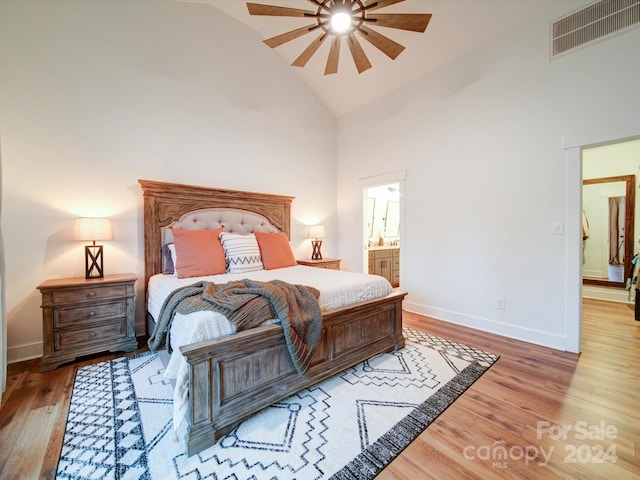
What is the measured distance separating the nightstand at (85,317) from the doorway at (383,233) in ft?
11.9

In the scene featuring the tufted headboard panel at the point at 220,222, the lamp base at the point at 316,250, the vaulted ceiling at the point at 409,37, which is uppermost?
the vaulted ceiling at the point at 409,37

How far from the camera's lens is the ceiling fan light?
2.06 metres

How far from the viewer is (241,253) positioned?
3111 mm

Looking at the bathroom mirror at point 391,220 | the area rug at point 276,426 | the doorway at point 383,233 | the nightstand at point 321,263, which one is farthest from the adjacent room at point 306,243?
the bathroom mirror at point 391,220

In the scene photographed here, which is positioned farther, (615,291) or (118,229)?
(615,291)

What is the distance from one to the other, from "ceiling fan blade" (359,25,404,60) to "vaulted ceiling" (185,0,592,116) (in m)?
1.12

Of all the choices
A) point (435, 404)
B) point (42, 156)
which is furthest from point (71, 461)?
point (42, 156)

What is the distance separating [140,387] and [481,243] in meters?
3.66

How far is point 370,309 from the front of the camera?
240 cm

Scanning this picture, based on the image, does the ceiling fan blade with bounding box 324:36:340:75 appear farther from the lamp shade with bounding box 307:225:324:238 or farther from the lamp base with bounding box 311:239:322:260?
the lamp base with bounding box 311:239:322:260

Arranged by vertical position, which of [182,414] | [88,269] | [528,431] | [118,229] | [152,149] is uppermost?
[152,149]

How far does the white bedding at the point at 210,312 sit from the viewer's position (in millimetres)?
1481

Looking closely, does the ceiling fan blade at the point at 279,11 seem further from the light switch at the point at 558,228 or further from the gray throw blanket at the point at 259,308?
the light switch at the point at 558,228

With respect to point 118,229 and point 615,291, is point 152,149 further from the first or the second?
point 615,291
